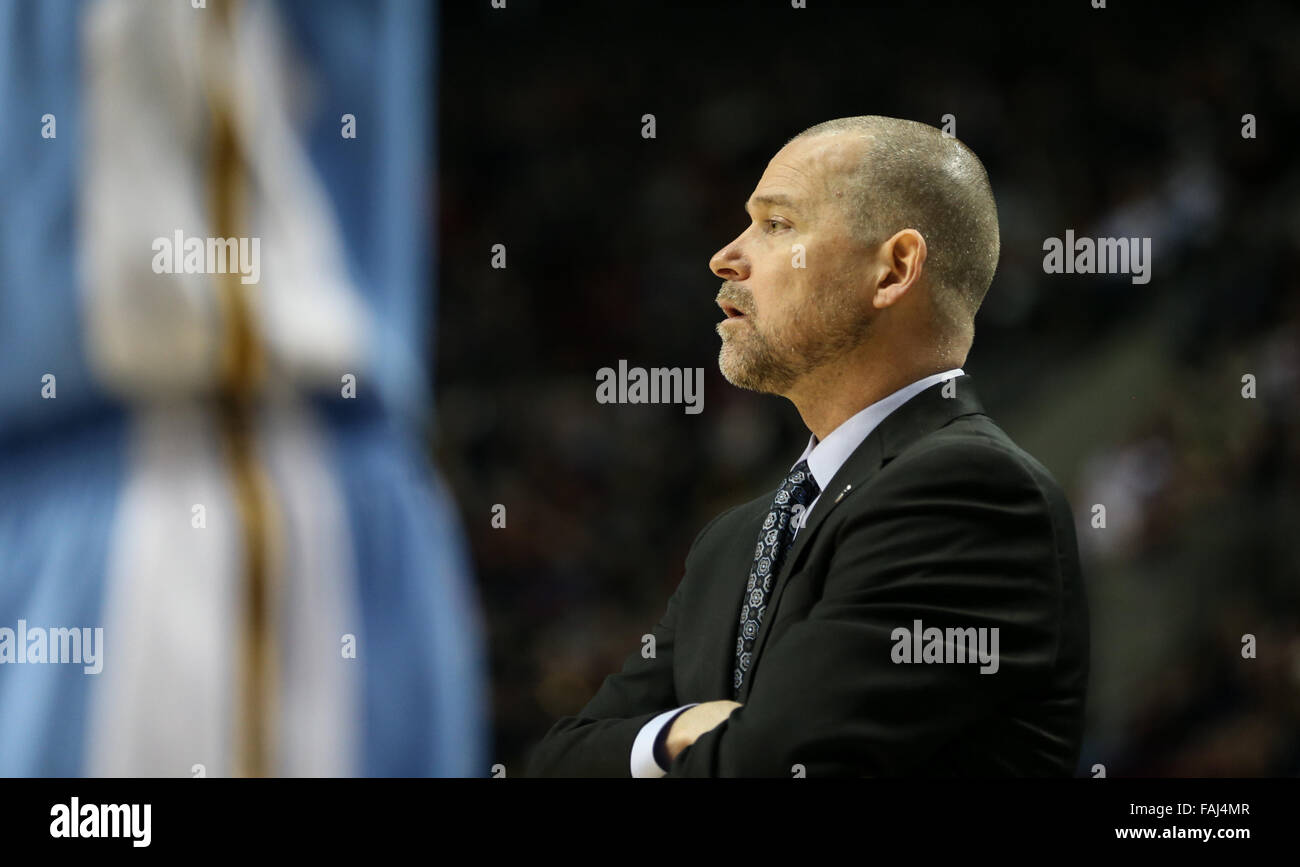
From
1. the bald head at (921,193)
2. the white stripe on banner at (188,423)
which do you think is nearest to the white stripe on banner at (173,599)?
the white stripe on banner at (188,423)

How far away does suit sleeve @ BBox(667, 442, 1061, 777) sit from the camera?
1.47 metres

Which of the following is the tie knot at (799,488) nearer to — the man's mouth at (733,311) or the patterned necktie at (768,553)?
the patterned necktie at (768,553)

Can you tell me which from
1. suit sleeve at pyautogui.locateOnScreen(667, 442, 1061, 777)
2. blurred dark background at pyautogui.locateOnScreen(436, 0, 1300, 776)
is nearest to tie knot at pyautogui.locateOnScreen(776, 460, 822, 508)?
suit sleeve at pyautogui.locateOnScreen(667, 442, 1061, 777)

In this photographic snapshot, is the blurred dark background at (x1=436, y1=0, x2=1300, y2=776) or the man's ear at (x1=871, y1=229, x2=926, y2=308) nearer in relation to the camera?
the man's ear at (x1=871, y1=229, x2=926, y2=308)

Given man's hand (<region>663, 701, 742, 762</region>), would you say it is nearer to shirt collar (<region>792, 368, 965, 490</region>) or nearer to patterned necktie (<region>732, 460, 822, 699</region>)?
patterned necktie (<region>732, 460, 822, 699</region>)

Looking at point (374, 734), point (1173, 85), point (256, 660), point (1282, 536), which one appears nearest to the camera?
point (256, 660)

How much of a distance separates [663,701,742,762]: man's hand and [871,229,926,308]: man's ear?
51cm

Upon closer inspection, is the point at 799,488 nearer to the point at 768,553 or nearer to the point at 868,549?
the point at 768,553

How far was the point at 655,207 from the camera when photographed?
504 cm

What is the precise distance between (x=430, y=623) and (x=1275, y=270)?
14.2 ft

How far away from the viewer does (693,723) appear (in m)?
1.60

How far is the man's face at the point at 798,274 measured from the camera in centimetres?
172

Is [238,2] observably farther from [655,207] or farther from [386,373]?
[655,207]
